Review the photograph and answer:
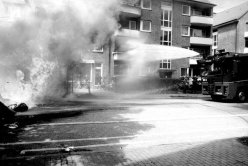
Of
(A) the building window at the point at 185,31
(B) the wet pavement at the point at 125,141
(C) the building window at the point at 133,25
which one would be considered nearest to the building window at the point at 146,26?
(C) the building window at the point at 133,25

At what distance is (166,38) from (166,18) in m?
2.83

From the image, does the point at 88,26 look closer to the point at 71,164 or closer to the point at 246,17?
the point at 71,164

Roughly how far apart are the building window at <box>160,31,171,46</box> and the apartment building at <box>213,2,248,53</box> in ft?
46.9

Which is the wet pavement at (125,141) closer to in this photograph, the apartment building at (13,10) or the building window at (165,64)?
the apartment building at (13,10)

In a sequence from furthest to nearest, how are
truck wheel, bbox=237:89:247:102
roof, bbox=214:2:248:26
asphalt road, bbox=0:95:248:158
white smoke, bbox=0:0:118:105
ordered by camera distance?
roof, bbox=214:2:248:26
truck wheel, bbox=237:89:247:102
white smoke, bbox=0:0:118:105
asphalt road, bbox=0:95:248:158

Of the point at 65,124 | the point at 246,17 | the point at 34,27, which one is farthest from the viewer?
the point at 246,17

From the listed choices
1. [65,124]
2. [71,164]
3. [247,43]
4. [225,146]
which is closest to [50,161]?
[71,164]

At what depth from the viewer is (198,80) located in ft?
73.7

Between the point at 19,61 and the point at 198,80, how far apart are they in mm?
17816

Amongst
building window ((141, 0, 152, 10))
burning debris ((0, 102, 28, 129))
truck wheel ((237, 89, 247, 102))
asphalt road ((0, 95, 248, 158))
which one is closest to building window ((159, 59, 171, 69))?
building window ((141, 0, 152, 10))

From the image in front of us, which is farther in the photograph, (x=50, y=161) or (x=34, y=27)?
(x=34, y=27)

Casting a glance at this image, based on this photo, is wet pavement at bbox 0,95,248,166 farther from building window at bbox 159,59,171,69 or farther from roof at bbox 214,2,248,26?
roof at bbox 214,2,248,26

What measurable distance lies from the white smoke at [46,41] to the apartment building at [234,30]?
33482 millimetres

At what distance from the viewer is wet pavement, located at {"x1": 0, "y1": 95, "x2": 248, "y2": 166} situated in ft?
14.5
